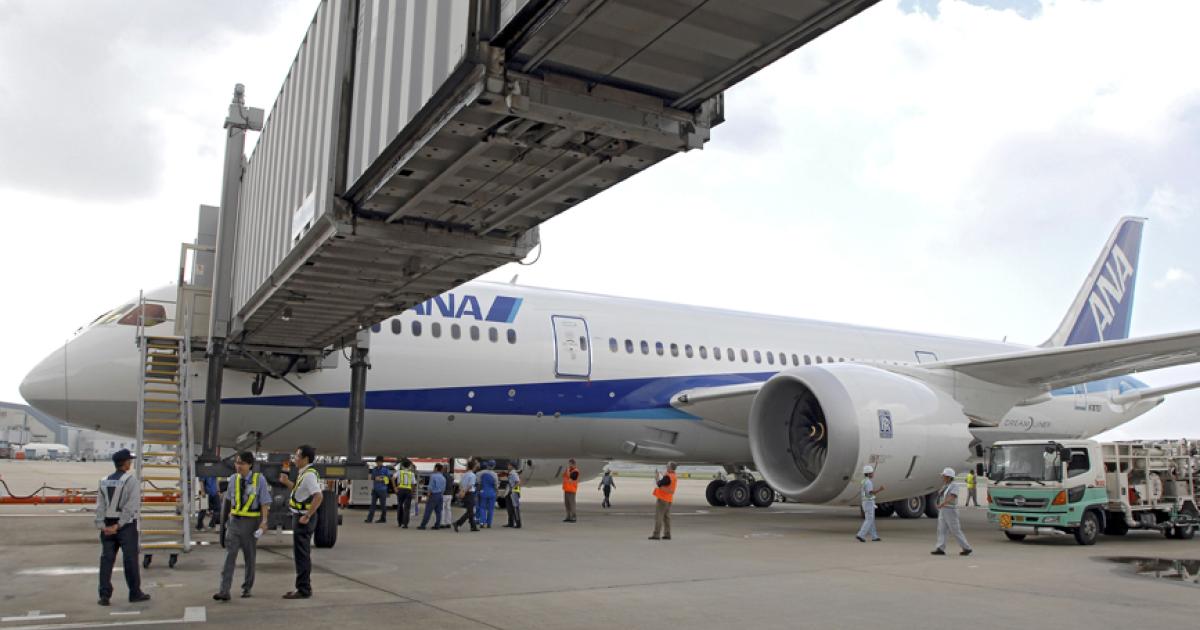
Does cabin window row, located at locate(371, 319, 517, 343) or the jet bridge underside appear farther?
cabin window row, located at locate(371, 319, 517, 343)

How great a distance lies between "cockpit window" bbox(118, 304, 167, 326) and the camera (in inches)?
481

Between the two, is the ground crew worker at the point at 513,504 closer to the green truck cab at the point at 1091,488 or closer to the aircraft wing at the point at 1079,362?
the aircraft wing at the point at 1079,362

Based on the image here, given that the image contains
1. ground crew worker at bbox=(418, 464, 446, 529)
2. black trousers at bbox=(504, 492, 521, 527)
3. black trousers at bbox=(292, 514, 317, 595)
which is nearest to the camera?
black trousers at bbox=(292, 514, 317, 595)

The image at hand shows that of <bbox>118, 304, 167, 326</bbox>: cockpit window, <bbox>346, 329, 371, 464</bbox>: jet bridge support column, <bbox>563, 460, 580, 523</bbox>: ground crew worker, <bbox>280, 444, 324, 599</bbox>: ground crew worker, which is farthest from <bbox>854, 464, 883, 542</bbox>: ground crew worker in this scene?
<bbox>118, 304, 167, 326</bbox>: cockpit window

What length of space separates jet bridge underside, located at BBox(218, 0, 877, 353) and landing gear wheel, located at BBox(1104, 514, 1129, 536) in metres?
10.3

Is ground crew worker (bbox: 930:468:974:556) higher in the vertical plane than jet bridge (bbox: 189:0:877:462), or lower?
lower

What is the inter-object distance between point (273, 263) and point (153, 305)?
4543 mm

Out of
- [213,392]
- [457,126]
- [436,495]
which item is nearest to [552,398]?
[436,495]

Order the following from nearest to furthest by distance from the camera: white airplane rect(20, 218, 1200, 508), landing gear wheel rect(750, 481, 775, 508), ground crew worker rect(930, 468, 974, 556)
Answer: ground crew worker rect(930, 468, 974, 556) → white airplane rect(20, 218, 1200, 508) → landing gear wheel rect(750, 481, 775, 508)

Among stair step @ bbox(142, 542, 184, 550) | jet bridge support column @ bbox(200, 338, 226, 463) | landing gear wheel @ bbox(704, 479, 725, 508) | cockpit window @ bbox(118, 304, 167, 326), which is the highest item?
cockpit window @ bbox(118, 304, 167, 326)

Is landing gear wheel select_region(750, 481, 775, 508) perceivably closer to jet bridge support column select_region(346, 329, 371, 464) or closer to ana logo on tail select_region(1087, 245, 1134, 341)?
ana logo on tail select_region(1087, 245, 1134, 341)

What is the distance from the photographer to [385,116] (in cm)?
582

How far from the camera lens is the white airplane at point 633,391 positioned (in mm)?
12188

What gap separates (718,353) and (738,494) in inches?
188
